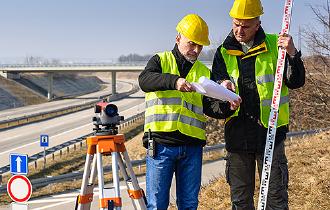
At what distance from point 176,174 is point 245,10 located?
1.72 metres

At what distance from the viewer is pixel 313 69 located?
13.5 m

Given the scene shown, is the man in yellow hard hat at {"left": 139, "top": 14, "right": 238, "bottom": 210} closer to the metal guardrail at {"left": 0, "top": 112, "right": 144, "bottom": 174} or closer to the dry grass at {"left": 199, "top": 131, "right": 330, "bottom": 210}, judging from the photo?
the metal guardrail at {"left": 0, "top": 112, "right": 144, "bottom": 174}

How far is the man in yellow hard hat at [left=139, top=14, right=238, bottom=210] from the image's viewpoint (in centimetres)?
399

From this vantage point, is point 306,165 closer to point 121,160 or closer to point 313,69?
point 121,160

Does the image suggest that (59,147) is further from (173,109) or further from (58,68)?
(58,68)

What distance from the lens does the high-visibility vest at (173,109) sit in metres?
4.03

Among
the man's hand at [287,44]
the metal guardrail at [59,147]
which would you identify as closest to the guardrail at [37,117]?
the metal guardrail at [59,147]

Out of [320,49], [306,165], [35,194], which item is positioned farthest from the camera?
[35,194]

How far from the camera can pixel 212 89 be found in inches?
133

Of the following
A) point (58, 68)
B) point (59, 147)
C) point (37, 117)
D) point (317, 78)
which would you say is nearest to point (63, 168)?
point (59, 147)

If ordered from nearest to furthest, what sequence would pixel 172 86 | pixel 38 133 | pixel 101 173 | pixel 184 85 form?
1. pixel 184 85
2. pixel 172 86
3. pixel 101 173
4. pixel 38 133

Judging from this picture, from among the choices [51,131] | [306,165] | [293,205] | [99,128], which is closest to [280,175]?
[99,128]

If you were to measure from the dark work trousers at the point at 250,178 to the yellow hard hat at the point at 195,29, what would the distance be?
3.83 ft

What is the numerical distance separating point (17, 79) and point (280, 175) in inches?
3161
